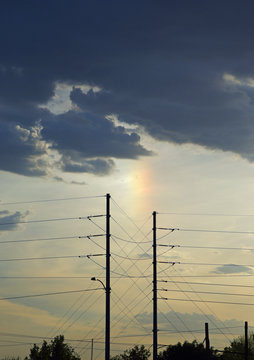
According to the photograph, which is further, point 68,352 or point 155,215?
point 68,352

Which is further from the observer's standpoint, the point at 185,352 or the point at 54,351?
the point at 54,351

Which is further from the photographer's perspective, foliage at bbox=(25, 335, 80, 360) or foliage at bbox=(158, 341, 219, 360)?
foliage at bbox=(25, 335, 80, 360)

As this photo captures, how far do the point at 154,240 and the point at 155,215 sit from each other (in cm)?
375

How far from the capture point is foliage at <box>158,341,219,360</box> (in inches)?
4624

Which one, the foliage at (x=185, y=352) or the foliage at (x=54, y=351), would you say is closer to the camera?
the foliage at (x=185, y=352)

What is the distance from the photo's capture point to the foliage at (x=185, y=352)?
117438 millimetres

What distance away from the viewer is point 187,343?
122 meters

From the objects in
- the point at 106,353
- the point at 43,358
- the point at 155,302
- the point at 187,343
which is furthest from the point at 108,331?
the point at 43,358

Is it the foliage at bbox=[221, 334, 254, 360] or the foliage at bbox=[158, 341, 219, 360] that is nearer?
the foliage at bbox=[158, 341, 219, 360]

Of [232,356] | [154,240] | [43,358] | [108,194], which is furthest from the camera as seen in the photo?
[43,358]

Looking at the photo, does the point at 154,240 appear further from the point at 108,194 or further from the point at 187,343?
the point at 187,343

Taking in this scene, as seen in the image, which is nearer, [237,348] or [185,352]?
[185,352]

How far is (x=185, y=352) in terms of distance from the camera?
11875cm

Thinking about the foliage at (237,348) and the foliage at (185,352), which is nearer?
the foliage at (185,352)
